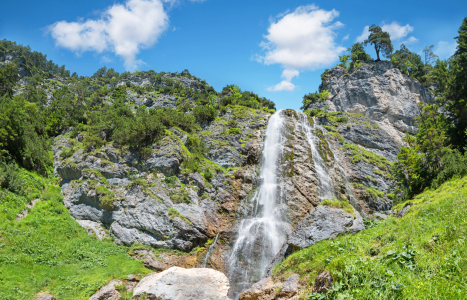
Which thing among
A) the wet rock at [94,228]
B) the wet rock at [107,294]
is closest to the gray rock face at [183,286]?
the wet rock at [107,294]

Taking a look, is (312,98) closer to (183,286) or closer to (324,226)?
(324,226)

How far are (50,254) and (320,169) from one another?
24.3m

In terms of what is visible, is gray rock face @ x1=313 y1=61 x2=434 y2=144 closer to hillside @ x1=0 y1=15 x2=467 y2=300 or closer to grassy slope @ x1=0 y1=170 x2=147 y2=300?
hillside @ x1=0 y1=15 x2=467 y2=300

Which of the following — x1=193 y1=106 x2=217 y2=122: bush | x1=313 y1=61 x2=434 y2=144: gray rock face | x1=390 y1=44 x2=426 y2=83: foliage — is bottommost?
x1=193 y1=106 x2=217 y2=122: bush

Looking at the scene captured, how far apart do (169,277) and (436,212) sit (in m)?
12.5

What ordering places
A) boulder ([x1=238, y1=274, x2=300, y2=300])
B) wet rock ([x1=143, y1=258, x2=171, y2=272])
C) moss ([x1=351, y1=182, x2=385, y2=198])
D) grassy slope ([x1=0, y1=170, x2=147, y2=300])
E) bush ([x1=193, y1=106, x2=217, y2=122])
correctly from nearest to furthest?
boulder ([x1=238, y1=274, x2=300, y2=300]) < grassy slope ([x1=0, y1=170, x2=147, y2=300]) < wet rock ([x1=143, y1=258, x2=171, y2=272]) < moss ([x1=351, y1=182, x2=385, y2=198]) < bush ([x1=193, y1=106, x2=217, y2=122])

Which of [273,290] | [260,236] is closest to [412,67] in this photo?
[260,236]

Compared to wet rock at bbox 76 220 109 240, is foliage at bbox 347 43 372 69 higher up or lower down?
higher up

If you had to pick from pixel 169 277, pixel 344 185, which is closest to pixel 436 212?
pixel 169 277

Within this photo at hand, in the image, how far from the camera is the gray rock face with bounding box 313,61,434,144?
4478cm

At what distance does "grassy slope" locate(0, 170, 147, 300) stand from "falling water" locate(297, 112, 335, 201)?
17.5m

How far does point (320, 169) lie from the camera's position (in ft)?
86.9

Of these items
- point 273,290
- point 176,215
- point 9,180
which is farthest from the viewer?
point 176,215

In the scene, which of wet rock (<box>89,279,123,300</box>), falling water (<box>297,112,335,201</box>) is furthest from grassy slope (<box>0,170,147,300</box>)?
falling water (<box>297,112,335,201</box>)
